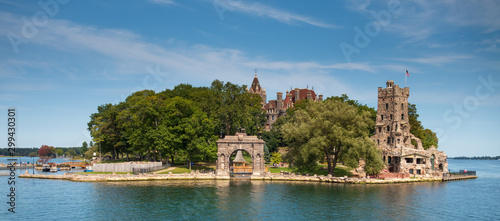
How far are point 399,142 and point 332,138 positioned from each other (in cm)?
1862

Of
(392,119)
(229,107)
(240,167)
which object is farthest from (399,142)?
(229,107)

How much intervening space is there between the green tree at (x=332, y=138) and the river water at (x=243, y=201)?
20.3ft

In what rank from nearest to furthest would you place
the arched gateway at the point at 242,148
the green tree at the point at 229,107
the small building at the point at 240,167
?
the arched gateway at the point at 242,148, the small building at the point at 240,167, the green tree at the point at 229,107

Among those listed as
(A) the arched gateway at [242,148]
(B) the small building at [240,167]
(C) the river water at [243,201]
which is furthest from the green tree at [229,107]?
(C) the river water at [243,201]

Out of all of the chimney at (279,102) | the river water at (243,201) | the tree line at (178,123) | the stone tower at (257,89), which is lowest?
the river water at (243,201)

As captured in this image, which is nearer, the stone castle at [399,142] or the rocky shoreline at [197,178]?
the rocky shoreline at [197,178]

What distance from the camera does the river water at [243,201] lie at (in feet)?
123

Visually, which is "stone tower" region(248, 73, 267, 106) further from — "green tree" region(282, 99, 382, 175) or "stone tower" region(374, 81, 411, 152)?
"green tree" region(282, 99, 382, 175)

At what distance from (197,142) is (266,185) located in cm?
1916

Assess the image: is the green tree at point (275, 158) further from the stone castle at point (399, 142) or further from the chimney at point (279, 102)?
the chimney at point (279, 102)

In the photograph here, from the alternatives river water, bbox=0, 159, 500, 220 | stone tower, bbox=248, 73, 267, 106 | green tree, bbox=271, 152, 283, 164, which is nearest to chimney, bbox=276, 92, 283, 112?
stone tower, bbox=248, 73, 267, 106

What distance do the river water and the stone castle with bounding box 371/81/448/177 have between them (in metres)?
12.8

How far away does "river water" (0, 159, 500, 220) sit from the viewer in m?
37.6

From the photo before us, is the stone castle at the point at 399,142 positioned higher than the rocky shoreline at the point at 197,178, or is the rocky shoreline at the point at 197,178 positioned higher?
Answer: the stone castle at the point at 399,142
